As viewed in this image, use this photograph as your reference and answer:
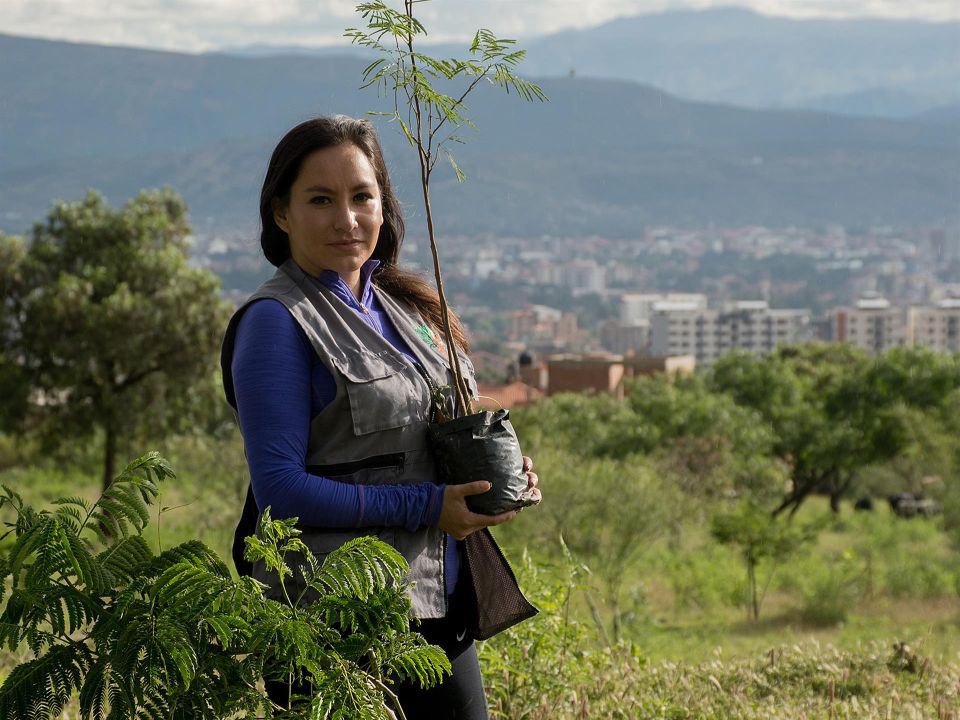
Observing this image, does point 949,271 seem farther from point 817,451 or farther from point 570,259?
point 817,451

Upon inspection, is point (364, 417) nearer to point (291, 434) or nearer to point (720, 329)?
point (291, 434)

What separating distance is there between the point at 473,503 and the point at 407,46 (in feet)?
2.85

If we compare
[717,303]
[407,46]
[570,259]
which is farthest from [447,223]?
[407,46]

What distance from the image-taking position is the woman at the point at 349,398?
1.95m

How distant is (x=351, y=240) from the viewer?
2141mm

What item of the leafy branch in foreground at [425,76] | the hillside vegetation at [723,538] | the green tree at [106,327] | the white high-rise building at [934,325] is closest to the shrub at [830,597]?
the hillside vegetation at [723,538]

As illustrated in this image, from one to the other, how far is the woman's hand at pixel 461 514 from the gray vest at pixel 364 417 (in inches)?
2.3

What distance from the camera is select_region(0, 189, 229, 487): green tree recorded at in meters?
20.4

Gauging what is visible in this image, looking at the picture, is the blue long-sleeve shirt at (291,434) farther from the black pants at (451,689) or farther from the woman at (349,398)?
the black pants at (451,689)

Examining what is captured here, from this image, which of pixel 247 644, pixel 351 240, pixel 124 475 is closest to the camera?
pixel 247 644

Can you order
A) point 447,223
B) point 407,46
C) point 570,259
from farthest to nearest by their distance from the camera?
1. point 570,259
2. point 447,223
3. point 407,46

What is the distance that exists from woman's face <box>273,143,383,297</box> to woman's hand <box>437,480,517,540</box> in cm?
44

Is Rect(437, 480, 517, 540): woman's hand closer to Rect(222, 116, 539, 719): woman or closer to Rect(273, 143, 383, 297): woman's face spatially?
Rect(222, 116, 539, 719): woman

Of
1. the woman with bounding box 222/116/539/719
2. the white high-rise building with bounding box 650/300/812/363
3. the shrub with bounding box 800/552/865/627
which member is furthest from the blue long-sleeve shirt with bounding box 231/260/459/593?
the white high-rise building with bounding box 650/300/812/363
